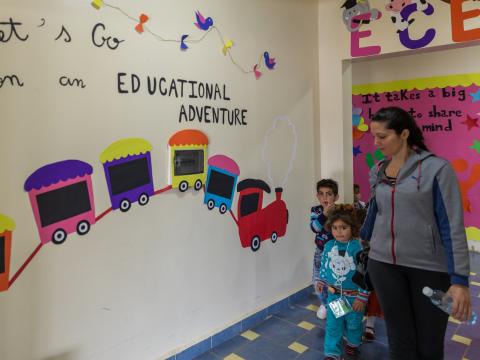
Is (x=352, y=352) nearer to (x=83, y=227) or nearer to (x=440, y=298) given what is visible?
(x=440, y=298)

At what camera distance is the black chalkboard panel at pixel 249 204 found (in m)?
2.45

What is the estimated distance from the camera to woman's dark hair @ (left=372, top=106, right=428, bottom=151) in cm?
152

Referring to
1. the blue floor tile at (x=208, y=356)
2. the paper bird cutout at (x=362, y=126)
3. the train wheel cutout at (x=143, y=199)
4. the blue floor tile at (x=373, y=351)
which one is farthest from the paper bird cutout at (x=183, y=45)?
the paper bird cutout at (x=362, y=126)

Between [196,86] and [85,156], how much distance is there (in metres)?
0.78

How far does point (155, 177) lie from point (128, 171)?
16cm

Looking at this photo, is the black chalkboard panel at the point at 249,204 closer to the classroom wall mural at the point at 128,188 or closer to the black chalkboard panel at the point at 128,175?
the classroom wall mural at the point at 128,188

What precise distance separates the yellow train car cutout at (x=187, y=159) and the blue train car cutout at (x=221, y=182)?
0.06 metres

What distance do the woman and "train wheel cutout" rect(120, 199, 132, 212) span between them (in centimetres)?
119

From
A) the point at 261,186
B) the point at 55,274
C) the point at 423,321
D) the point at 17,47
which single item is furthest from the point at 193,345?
the point at 17,47

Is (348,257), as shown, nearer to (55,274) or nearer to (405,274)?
(405,274)

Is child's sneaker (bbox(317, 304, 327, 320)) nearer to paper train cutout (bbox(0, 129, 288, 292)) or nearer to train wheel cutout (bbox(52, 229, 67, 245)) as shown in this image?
paper train cutout (bbox(0, 129, 288, 292))

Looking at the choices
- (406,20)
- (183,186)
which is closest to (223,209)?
(183,186)

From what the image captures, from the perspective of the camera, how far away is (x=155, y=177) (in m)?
1.92

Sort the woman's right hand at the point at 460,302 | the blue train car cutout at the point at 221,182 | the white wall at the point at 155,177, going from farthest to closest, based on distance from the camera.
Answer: the blue train car cutout at the point at 221,182 → the white wall at the point at 155,177 → the woman's right hand at the point at 460,302
